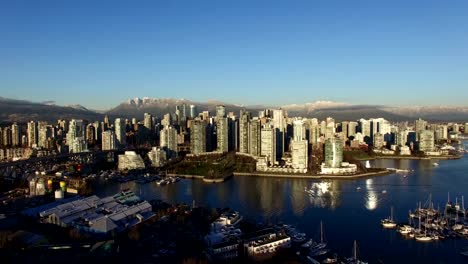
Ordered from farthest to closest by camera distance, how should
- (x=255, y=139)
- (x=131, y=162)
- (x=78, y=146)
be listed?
(x=78, y=146), (x=255, y=139), (x=131, y=162)

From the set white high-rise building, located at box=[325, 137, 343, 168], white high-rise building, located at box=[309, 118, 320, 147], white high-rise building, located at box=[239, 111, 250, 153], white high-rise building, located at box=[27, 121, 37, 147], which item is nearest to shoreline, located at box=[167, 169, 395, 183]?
white high-rise building, located at box=[325, 137, 343, 168]

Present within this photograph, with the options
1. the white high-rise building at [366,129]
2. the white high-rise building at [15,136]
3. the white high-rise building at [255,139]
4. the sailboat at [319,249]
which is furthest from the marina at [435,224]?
the white high-rise building at [15,136]

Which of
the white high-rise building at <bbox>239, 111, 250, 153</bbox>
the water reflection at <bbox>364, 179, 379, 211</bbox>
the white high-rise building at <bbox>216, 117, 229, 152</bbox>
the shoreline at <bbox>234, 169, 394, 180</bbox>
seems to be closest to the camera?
the water reflection at <bbox>364, 179, 379, 211</bbox>

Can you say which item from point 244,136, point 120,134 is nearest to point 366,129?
point 244,136

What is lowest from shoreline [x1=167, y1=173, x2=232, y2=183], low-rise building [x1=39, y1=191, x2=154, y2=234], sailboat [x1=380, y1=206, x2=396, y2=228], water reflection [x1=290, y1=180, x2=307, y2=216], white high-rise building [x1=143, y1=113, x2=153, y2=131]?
shoreline [x1=167, y1=173, x2=232, y2=183]

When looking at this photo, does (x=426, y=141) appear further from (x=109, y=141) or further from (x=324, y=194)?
(x=109, y=141)

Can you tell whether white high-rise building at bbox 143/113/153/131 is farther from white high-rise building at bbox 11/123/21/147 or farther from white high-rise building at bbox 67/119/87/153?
white high-rise building at bbox 11/123/21/147

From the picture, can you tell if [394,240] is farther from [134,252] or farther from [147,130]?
[147,130]

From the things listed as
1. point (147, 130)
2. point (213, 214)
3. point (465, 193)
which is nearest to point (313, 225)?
point (213, 214)
